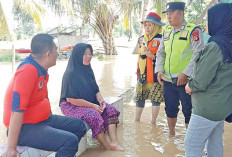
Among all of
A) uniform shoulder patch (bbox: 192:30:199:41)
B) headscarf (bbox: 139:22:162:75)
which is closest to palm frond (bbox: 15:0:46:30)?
headscarf (bbox: 139:22:162:75)

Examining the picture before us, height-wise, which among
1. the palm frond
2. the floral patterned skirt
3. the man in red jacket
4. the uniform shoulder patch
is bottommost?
the floral patterned skirt

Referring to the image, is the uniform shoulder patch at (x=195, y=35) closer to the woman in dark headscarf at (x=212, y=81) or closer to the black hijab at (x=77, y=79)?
the woman in dark headscarf at (x=212, y=81)

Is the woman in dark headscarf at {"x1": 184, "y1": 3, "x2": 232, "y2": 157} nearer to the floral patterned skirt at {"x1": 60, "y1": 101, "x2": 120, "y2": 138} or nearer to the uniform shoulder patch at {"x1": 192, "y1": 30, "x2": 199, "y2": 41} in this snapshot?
the uniform shoulder patch at {"x1": 192, "y1": 30, "x2": 199, "y2": 41}

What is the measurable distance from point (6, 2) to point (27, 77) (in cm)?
719

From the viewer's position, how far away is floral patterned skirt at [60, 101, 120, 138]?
3.15 meters

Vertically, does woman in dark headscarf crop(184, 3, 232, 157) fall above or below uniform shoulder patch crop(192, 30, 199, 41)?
below

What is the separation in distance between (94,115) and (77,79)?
539 mm

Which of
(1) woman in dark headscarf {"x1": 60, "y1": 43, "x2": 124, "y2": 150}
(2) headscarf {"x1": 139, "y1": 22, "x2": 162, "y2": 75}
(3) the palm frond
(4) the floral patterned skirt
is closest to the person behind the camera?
(4) the floral patterned skirt

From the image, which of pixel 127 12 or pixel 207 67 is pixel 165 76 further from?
pixel 127 12

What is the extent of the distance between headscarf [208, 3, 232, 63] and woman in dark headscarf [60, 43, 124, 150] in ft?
5.60

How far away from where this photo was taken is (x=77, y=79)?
11.1 feet

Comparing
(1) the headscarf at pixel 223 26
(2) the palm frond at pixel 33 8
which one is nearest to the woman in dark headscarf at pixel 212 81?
(1) the headscarf at pixel 223 26

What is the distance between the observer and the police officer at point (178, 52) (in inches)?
127

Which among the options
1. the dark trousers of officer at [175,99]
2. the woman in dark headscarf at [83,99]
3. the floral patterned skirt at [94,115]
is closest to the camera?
the floral patterned skirt at [94,115]
